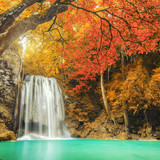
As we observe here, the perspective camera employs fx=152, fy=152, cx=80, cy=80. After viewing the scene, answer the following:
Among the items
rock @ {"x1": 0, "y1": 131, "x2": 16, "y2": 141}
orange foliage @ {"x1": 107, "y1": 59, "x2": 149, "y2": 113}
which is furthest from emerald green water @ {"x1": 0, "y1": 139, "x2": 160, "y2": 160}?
orange foliage @ {"x1": 107, "y1": 59, "x2": 149, "y2": 113}

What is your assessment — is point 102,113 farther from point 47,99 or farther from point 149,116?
point 47,99

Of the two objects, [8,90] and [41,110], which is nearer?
[8,90]

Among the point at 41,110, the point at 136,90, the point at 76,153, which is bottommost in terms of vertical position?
→ the point at 76,153

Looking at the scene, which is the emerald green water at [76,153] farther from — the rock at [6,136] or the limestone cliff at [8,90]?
the limestone cliff at [8,90]

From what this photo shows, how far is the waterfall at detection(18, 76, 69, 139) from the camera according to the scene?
33.1 feet

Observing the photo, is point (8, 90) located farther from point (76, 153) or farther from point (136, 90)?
point (136, 90)

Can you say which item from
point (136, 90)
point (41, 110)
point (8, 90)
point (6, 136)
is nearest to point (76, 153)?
point (6, 136)

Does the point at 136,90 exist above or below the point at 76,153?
above

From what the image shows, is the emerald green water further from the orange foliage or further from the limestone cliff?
the orange foliage

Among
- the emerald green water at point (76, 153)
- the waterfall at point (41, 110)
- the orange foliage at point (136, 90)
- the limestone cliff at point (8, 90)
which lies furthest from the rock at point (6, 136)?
the orange foliage at point (136, 90)

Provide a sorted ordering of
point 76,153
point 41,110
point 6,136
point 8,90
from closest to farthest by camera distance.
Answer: point 76,153 → point 6,136 → point 8,90 → point 41,110

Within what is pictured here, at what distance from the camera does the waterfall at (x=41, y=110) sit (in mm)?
10102

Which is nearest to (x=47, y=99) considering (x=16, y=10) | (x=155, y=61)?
(x=155, y=61)

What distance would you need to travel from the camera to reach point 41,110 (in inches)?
444
